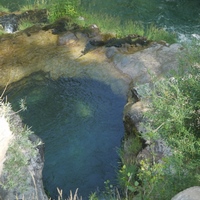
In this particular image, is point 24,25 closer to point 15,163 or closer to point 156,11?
point 156,11

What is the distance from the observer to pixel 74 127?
25.9ft

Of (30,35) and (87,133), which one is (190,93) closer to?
(87,133)

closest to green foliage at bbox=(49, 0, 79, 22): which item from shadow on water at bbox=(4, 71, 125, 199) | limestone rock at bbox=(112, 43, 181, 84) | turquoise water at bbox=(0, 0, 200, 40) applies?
turquoise water at bbox=(0, 0, 200, 40)

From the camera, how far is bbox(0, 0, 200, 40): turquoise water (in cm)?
1152

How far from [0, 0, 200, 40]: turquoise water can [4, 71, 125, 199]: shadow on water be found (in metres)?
3.97

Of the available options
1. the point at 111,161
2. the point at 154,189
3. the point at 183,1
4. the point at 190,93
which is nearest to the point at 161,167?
the point at 154,189

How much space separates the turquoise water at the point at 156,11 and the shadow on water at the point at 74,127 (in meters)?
3.97

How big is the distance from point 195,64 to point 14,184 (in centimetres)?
313

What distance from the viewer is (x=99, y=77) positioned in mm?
9109

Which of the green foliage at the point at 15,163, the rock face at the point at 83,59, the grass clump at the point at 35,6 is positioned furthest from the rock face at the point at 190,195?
the grass clump at the point at 35,6

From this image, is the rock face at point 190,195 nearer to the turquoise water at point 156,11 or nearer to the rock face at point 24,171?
the rock face at point 24,171

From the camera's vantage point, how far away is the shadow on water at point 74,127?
6.94m

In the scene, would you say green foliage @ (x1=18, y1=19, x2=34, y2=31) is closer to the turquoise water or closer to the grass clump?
the grass clump

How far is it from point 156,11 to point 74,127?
6.50m
